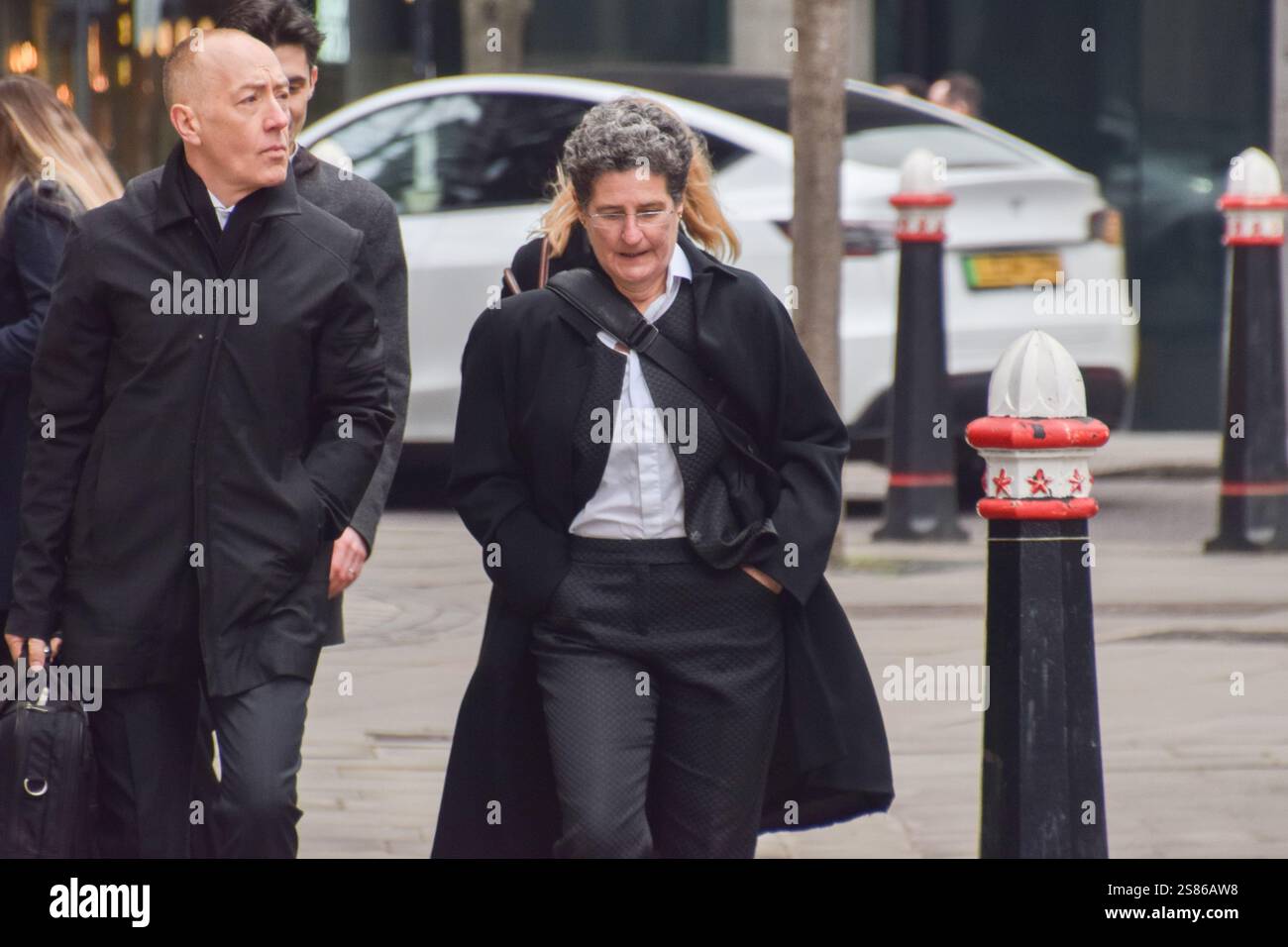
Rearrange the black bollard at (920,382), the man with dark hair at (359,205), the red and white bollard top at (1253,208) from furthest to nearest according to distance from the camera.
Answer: the black bollard at (920,382) < the red and white bollard top at (1253,208) < the man with dark hair at (359,205)

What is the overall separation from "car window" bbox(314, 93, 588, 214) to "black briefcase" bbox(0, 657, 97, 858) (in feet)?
20.6

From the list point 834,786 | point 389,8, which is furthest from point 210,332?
point 389,8

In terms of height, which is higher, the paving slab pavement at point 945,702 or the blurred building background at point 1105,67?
the blurred building background at point 1105,67

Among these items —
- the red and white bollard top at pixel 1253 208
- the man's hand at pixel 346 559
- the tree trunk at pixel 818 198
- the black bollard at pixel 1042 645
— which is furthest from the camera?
the red and white bollard top at pixel 1253 208

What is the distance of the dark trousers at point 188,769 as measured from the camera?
4.14 metres

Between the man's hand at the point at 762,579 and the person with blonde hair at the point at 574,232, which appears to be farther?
the person with blonde hair at the point at 574,232

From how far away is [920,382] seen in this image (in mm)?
9594

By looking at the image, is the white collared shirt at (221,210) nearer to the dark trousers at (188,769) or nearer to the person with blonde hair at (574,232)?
the person with blonde hair at (574,232)

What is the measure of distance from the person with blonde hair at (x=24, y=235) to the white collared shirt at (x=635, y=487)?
51.2 inches

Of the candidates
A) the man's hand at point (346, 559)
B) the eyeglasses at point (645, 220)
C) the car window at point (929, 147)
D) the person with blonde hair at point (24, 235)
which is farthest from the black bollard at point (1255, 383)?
the eyeglasses at point (645, 220)

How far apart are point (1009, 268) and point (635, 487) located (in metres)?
6.08

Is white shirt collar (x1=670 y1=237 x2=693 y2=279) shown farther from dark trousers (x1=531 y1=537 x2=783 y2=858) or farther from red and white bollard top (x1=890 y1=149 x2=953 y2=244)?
red and white bollard top (x1=890 y1=149 x2=953 y2=244)
